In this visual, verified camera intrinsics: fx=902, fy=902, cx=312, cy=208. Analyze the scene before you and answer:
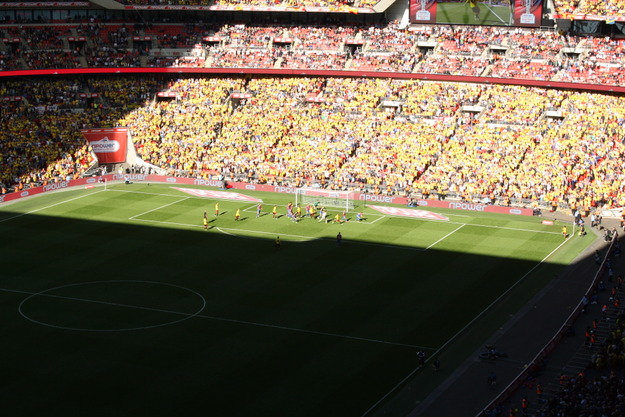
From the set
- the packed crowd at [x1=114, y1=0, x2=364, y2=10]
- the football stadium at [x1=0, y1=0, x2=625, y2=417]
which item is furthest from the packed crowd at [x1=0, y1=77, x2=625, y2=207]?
the packed crowd at [x1=114, y1=0, x2=364, y2=10]

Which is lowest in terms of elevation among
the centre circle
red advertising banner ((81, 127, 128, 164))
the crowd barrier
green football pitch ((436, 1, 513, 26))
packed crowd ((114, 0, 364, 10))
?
the centre circle

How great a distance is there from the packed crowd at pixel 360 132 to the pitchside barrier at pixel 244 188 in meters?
1.77

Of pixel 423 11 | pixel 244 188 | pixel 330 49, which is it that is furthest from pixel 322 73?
pixel 244 188

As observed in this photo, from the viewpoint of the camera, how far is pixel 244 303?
178 feet

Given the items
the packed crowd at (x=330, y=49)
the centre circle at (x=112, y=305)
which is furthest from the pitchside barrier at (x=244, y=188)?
the centre circle at (x=112, y=305)

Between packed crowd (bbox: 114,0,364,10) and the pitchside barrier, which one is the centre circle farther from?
packed crowd (bbox: 114,0,364,10)

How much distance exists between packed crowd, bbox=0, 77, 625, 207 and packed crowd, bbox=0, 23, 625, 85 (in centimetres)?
218

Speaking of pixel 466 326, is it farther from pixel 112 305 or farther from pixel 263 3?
pixel 263 3

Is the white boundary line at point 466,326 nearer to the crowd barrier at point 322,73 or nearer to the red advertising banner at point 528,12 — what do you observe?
the crowd barrier at point 322,73

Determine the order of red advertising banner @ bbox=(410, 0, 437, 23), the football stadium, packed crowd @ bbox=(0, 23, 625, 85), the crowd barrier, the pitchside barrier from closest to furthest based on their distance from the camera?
the football stadium → the pitchside barrier → the crowd barrier → packed crowd @ bbox=(0, 23, 625, 85) → red advertising banner @ bbox=(410, 0, 437, 23)

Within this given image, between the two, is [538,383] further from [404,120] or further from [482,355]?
[404,120]

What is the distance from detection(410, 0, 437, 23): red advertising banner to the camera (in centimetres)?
9669

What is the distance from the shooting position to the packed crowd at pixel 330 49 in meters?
92.2

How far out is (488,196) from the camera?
8056 cm
